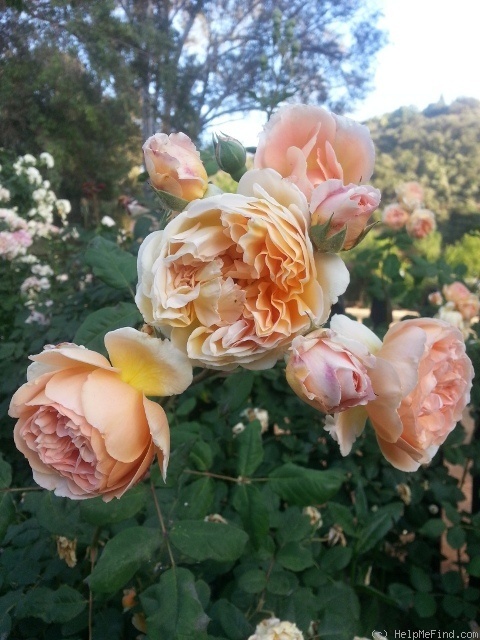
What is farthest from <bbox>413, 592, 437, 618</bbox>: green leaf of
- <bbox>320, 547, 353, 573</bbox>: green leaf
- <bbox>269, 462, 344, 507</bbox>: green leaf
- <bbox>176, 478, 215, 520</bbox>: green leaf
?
<bbox>176, 478, 215, 520</bbox>: green leaf

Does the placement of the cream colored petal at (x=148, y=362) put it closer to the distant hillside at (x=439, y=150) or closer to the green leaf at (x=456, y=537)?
the green leaf at (x=456, y=537)

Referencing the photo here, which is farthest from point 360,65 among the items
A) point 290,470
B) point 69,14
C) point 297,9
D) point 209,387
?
point 290,470

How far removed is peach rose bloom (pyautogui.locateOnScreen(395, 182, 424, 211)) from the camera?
1.87 metres

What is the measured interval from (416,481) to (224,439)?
27.3 inches

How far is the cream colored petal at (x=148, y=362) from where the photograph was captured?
1.67 ft

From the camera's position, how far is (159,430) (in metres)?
0.50

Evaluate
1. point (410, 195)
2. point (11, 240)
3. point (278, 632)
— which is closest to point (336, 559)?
point (278, 632)

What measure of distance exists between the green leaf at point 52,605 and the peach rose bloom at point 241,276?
52 cm

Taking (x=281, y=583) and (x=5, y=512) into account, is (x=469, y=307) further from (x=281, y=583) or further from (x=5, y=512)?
(x=5, y=512)

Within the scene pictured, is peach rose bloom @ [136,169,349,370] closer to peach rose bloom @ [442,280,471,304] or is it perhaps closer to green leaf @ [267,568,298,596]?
green leaf @ [267,568,298,596]

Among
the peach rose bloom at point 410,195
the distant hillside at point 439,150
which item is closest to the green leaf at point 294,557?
the peach rose bloom at point 410,195

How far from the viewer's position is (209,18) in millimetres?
5555

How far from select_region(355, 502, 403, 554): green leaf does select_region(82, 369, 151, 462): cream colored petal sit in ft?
2.31

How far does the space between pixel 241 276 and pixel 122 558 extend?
0.40m
